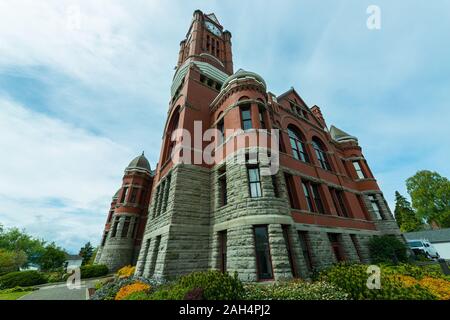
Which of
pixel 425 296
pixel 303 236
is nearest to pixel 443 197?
pixel 303 236

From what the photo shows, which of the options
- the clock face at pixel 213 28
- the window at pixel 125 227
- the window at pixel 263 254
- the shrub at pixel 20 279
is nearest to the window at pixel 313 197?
the window at pixel 263 254

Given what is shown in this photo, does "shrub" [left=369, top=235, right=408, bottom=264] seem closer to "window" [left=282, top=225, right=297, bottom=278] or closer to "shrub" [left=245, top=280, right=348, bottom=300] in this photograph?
"window" [left=282, top=225, right=297, bottom=278]

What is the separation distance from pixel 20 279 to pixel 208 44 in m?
34.0

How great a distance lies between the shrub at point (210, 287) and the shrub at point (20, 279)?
2098 centimetres

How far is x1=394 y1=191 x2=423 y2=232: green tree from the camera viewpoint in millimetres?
44000

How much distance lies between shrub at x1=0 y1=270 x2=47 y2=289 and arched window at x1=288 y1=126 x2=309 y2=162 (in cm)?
2787

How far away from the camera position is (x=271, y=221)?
8875 millimetres

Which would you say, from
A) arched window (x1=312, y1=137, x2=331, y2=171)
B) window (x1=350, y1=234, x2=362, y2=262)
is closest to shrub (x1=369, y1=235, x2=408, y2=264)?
window (x1=350, y1=234, x2=362, y2=262)

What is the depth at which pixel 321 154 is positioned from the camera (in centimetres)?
1859

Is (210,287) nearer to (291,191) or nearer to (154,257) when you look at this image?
(154,257)

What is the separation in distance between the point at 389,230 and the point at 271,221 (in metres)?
15.6

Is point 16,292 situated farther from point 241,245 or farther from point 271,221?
point 271,221

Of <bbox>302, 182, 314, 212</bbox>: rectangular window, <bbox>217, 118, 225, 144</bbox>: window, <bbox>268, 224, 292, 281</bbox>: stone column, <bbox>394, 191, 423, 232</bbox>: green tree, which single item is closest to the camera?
<bbox>268, 224, 292, 281</bbox>: stone column

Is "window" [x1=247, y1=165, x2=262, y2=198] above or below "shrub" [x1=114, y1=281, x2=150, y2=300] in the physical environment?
above
